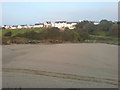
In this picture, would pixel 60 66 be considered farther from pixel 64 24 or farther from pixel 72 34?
pixel 64 24

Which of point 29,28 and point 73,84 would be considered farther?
point 29,28

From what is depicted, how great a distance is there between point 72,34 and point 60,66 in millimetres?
1068

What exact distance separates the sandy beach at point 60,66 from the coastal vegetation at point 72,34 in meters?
0.17

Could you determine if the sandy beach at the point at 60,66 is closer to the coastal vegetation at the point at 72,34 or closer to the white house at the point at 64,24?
the coastal vegetation at the point at 72,34

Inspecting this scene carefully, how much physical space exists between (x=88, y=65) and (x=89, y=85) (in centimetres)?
121

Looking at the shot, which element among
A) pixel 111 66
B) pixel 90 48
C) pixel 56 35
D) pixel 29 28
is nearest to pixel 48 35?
pixel 56 35

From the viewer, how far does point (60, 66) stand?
4.50 m

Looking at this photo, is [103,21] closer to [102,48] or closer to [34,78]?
[102,48]

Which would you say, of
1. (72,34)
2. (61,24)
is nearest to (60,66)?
(72,34)

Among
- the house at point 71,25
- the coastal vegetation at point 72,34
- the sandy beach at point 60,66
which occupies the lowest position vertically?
the sandy beach at point 60,66

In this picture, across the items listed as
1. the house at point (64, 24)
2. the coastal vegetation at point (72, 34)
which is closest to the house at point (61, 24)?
the house at point (64, 24)

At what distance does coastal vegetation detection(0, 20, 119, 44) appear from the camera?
5.06 metres

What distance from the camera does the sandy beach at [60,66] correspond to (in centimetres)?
344

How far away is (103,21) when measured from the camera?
5223 mm
